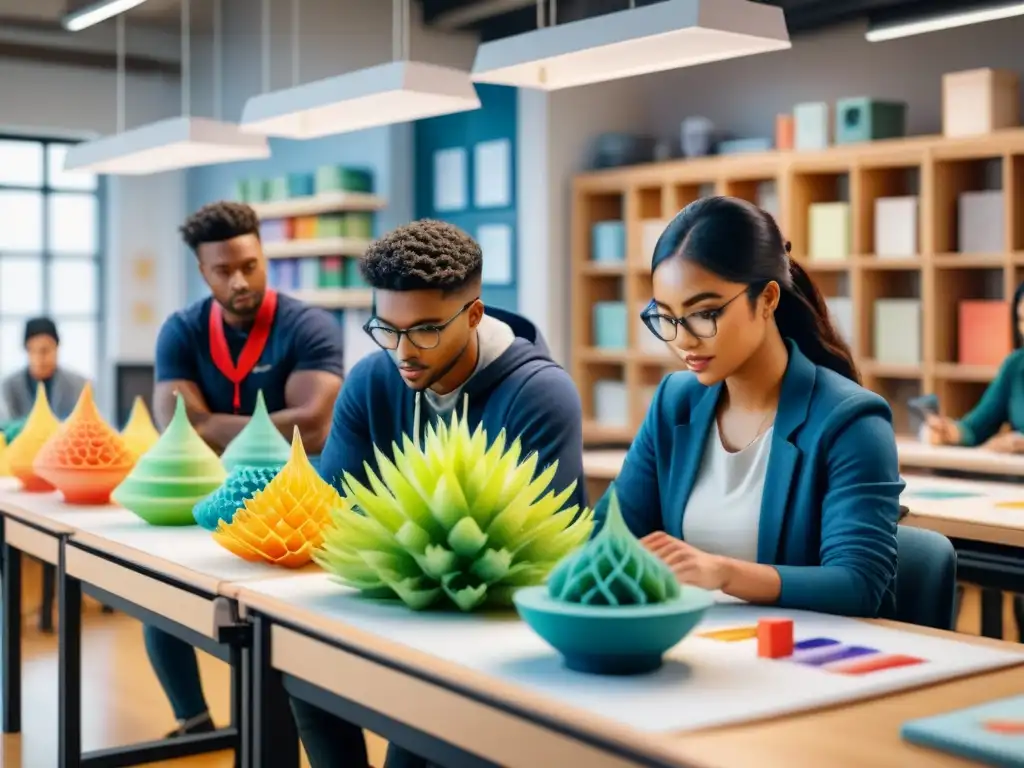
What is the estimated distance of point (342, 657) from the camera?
1.77 m

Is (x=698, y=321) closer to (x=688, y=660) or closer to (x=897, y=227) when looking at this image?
(x=688, y=660)

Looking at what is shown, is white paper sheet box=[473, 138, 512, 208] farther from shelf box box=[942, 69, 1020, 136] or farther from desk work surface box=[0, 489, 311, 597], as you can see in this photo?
desk work surface box=[0, 489, 311, 597]

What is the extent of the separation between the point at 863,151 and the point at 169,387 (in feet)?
11.9

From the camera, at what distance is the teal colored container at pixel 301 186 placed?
27.2 ft

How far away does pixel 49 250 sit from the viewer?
9305mm

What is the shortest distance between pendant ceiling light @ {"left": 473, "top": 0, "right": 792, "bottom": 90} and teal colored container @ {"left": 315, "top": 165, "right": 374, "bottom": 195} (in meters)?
4.00

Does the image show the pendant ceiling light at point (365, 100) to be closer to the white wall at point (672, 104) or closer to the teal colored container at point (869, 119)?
the teal colored container at point (869, 119)

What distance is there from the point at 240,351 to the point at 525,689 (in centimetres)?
249

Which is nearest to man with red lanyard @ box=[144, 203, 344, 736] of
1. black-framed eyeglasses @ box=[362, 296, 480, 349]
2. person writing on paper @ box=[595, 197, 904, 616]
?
black-framed eyeglasses @ box=[362, 296, 480, 349]

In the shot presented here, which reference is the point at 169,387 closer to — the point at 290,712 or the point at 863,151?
the point at 290,712

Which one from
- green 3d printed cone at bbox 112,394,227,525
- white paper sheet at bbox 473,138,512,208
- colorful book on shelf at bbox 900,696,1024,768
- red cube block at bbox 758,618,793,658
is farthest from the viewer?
white paper sheet at bbox 473,138,512,208

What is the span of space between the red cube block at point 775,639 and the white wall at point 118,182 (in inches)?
303

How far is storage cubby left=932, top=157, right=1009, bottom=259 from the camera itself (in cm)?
584

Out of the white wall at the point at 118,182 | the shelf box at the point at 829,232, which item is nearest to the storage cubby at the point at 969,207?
the shelf box at the point at 829,232
